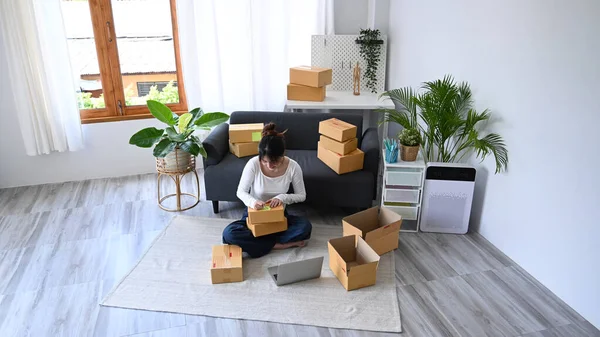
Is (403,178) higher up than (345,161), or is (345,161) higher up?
(345,161)

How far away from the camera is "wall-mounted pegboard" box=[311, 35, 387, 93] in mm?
4133

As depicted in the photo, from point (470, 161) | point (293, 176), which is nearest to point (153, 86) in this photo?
point (293, 176)

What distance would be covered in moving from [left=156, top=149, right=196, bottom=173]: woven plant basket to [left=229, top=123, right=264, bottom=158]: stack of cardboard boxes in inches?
14.5

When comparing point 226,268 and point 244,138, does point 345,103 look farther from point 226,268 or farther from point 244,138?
point 226,268

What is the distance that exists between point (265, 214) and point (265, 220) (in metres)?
0.04

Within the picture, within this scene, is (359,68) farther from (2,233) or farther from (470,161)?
(2,233)

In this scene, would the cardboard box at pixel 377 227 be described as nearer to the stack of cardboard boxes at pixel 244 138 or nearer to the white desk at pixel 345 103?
the stack of cardboard boxes at pixel 244 138

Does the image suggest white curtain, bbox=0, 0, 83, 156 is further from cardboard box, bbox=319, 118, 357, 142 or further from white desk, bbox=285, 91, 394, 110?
cardboard box, bbox=319, 118, 357, 142

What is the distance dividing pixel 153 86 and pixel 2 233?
1.79m

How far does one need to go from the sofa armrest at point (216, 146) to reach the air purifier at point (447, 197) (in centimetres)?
151

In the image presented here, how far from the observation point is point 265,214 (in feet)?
8.45

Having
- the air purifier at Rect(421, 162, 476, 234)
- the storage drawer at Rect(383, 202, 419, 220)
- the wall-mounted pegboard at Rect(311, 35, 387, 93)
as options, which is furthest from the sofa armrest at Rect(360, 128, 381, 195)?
the wall-mounted pegboard at Rect(311, 35, 387, 93)

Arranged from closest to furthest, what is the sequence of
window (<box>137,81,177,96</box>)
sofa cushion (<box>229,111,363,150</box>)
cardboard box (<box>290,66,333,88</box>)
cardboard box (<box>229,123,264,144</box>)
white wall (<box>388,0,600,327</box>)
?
white wall (<box>388,0,600,327</box>)
cardboard box (<box>229,123,264,144</box>)
sofa cushion (<box>229,111,363,150</box>)
cardboard box (<box>290,66,333,88</box>)
window (<box>137,81,177,96</box>)

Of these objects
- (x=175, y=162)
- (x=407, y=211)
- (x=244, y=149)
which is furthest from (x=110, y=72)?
(x=407, y=211)
